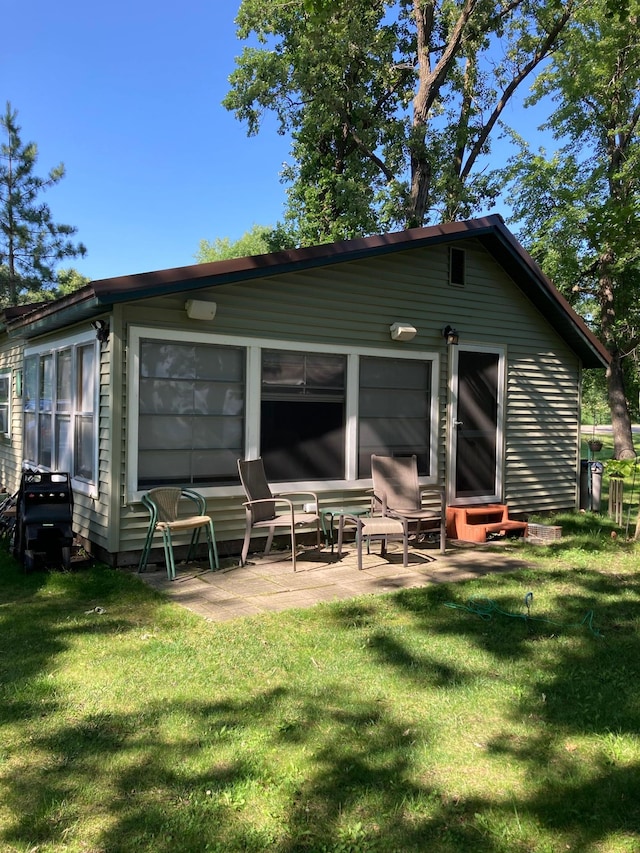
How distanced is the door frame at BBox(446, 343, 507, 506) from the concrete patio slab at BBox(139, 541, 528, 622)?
1099mm

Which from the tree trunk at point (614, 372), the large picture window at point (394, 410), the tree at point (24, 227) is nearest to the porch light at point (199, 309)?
the large picture window at point (394, 410)

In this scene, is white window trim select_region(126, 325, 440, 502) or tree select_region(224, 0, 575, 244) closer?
white window trim select_region(126, 325, 440, 502)

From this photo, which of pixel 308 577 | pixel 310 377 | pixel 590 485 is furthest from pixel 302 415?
pixel 590 485

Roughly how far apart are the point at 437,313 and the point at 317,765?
5.88m

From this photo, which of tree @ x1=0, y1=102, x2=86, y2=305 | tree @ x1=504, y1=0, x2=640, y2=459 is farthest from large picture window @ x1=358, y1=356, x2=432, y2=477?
tree @ x1=0, y1=102, x2=86, y2=305

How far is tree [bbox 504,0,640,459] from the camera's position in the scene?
15797 millimetres

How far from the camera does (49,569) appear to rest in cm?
573

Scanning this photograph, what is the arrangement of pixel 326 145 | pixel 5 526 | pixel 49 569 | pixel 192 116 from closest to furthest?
pixel 49 569
pixel 5 526
pixel 326 145
pixel 192 116

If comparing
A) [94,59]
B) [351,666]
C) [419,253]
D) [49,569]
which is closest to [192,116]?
[94,59]

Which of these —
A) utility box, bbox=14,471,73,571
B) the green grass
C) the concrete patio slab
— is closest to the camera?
the green grass

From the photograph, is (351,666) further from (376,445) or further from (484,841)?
(376,445)

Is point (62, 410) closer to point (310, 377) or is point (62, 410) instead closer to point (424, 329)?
point (310, 377)

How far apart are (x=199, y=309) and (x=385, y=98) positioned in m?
15.7

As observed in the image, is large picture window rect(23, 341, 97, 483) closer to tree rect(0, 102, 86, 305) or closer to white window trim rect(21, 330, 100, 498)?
white window trim rect(21, 330, 100, 498)
